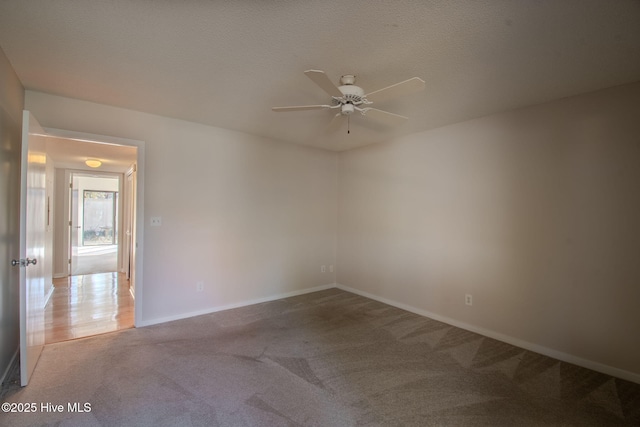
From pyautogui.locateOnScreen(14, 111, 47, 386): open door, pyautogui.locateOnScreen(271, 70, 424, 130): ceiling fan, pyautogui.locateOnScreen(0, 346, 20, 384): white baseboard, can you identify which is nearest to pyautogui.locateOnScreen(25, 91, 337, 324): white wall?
pyautogui.locateOnScreen(14, 111, 47, 386): open door

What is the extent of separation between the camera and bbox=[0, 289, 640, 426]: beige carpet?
195 cm

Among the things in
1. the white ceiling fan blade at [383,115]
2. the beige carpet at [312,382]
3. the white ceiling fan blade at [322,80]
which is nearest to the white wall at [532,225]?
the beige carpet at [312,382]

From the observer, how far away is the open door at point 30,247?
2.16 m

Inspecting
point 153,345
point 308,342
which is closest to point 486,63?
point 308,342

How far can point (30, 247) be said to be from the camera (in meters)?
2.30

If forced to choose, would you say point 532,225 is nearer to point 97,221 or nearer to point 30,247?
point 30,247

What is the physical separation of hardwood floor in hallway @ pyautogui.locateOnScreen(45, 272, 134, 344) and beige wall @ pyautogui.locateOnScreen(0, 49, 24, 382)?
66 centimetres

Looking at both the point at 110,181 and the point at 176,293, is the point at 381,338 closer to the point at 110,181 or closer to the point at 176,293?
the point at 176,293

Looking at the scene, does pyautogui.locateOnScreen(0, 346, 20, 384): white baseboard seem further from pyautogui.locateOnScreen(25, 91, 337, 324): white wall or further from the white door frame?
pyautogui.locateOnScreen(25, 91, 337, 324): white wall

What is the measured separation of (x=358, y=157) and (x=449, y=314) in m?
2.71

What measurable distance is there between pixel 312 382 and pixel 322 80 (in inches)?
88.1

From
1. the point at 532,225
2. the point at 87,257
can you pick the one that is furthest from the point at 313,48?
the point at 87,257

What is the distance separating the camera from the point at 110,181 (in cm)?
971

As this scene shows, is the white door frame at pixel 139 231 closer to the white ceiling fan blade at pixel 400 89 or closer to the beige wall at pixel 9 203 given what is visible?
the beige wall at pixel 9 203
